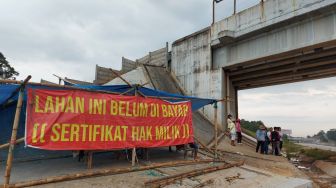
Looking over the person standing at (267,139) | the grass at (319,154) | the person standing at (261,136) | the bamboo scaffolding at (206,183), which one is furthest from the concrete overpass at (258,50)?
the bamboo scaffolding at (206,183)

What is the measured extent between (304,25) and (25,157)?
49.2 feet

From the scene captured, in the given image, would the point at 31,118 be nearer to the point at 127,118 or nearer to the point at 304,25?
the point at 127,118

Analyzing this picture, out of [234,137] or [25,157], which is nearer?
[25,157]

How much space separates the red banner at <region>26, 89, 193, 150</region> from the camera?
705 centimetres

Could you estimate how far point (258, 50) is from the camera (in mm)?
17516

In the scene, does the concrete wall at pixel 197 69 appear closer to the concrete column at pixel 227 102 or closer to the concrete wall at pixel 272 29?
the concrete column at pixel 227 102

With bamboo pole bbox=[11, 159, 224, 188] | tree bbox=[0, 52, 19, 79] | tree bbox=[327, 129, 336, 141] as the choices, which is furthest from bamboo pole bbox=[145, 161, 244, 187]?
tree bbox=[327, 129, 336, 141]

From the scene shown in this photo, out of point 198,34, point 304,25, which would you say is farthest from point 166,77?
point 304,25

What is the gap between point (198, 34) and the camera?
856 inches

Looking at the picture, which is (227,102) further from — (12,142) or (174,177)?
(12,142)

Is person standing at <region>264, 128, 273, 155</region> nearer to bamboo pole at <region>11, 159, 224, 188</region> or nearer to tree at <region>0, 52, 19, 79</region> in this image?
bamboo pole at <region>11, 159, 224, 188</region>

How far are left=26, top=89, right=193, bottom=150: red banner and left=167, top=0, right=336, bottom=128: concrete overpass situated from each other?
5.48m

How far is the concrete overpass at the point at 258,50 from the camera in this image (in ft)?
48.2

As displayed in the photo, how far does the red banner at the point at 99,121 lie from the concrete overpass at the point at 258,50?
18.0 feet
